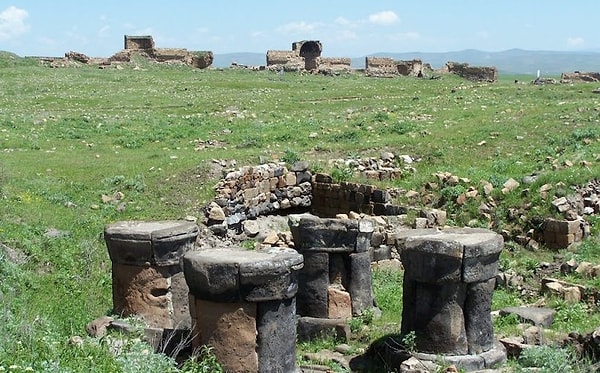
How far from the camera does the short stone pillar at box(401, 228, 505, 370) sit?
772 cm

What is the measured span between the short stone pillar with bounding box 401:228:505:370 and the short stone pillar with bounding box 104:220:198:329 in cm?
238

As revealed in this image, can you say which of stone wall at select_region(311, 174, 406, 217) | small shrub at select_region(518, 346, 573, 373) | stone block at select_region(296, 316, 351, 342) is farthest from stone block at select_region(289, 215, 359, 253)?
stone wall at select_region(311, 174, 406, 217)

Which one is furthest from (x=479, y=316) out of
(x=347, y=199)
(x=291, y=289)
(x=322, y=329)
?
(x=347, y=199)

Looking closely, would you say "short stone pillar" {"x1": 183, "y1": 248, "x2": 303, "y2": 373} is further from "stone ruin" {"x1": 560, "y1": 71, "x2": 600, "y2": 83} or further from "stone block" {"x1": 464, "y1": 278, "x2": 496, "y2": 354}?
"stone ruin" {"x1": 560, "y1": 71, "x2": 600, "y2": 83}

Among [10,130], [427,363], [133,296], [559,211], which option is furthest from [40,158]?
[427,363]

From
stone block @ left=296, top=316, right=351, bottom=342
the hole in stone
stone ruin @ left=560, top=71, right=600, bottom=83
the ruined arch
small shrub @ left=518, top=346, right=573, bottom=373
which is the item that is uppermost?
the ruined arch

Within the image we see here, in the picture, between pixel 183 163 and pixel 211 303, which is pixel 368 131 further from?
pixel 211 303

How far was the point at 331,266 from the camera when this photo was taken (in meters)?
10.1

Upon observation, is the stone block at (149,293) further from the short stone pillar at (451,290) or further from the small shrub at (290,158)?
the small shrub at (290,158)

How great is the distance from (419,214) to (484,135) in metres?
4.97

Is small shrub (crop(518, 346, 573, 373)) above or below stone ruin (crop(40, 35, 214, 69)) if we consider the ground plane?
below

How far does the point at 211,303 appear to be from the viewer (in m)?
7.16

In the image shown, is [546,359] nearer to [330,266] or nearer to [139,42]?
[330,266]

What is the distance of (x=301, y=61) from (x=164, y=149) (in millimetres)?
26970
